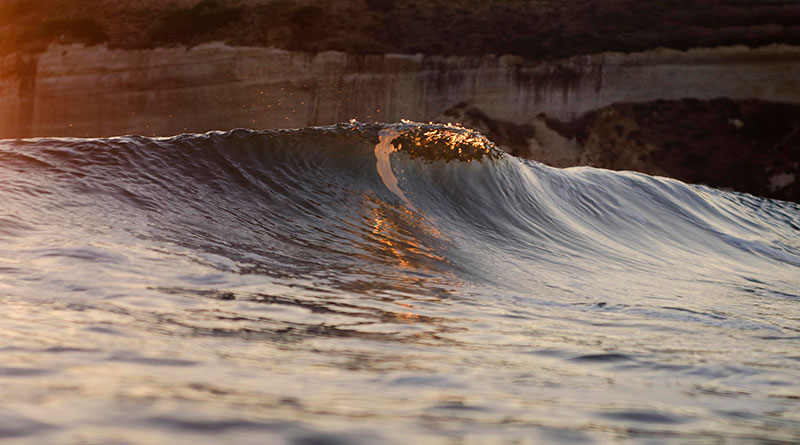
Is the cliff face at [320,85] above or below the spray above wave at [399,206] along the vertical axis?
above

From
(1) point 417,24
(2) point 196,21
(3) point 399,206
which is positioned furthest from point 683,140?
(3) point 399,206

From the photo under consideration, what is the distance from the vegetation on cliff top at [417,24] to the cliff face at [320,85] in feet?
1.07

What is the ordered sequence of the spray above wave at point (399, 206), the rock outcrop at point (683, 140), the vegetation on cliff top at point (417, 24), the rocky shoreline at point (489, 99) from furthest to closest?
the vegetation on cliff top at point (417, 24), the rocky shoreline at point (489, 99), the rock outcrop at point (683, 140), the spray above wave at point (399, 206)

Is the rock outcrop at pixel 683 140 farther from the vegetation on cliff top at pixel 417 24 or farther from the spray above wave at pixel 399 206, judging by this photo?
the spray above wave at pixel 399 206

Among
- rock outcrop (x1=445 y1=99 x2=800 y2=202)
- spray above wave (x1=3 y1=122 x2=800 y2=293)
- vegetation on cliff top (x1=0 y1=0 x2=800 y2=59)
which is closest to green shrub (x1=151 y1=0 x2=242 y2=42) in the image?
vegetation on cliff top (x1=0 y1=0 x2=800 y2=59)

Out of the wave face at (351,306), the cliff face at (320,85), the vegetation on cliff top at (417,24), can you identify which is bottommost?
the wave face at (351,306)

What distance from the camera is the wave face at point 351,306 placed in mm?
1281

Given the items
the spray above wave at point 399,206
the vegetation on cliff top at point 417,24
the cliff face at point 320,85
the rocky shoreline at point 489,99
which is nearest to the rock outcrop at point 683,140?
the rocky shoreline at point 489,99

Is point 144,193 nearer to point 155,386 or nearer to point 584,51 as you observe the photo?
point 155,386

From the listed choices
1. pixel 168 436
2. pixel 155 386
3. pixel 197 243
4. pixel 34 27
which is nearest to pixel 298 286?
pixel 197 243

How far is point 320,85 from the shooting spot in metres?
18.6

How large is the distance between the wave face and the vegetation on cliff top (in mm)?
A: 11691

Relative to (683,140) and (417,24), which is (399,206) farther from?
(417,24)

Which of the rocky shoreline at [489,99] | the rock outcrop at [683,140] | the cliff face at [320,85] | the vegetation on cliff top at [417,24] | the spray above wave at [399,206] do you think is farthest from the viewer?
the vegetation on cliff top at [417,24]
